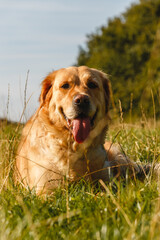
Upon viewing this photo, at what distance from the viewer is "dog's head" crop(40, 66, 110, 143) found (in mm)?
3447

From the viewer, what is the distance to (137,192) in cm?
248

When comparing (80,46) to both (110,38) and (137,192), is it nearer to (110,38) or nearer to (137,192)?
(110,38)

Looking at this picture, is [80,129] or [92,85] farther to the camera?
[92,85]

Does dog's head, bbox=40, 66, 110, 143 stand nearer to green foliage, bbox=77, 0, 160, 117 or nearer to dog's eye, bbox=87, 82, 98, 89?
dog's eye, bbox=87, 82, 98, 89

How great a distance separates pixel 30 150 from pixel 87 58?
81.3ft

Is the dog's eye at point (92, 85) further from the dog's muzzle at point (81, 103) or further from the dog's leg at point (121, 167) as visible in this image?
the dog's leg at point (121, 167)

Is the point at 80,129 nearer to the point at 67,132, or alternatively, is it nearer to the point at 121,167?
the point at 67,132

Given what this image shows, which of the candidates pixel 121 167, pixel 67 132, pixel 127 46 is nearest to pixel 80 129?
pixel 67 132

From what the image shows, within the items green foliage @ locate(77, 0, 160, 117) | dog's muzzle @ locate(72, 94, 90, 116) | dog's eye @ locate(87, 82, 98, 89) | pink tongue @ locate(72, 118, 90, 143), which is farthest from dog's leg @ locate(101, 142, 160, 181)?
green foliage @ locate(77, 0, 160, 117)

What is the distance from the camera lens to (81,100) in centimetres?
340

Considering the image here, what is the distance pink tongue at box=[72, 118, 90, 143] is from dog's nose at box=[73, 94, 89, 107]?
172 millimetres

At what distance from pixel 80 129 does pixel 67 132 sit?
7.1 inches

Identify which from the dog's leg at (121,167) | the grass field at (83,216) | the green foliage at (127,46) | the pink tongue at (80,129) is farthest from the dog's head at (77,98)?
the green foliage at (127,46)

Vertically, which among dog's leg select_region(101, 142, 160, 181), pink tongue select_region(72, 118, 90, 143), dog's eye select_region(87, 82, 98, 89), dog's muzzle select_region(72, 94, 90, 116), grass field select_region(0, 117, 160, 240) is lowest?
dog's leg select_region(101, 142, 160, 181)
